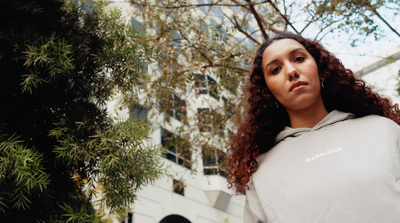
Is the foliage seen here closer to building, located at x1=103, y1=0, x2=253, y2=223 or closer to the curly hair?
the curly hair

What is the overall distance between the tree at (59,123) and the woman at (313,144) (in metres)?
1.11

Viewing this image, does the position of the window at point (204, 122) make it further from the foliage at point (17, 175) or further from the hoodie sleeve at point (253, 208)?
the hoodie sleeve at point (253, 208)

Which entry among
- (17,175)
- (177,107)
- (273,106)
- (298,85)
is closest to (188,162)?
(177,107)

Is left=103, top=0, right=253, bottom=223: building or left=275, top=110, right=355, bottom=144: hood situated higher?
left=103, top=0, right=253, bottom=223: building

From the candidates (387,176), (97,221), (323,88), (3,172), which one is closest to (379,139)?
(387,176)

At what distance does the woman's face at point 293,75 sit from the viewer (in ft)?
5.62

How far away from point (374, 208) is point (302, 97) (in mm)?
617

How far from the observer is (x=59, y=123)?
106 inches

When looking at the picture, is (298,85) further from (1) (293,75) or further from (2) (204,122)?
(2) (204,122)

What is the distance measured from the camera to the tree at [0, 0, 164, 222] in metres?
2.51

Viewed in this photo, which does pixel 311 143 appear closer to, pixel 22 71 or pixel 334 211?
pixel 334 211

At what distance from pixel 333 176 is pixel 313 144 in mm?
224

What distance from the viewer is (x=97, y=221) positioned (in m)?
2.60

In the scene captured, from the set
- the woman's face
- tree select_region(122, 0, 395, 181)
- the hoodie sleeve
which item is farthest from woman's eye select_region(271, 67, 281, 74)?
tree select_region(122, 0, 395, 181)
